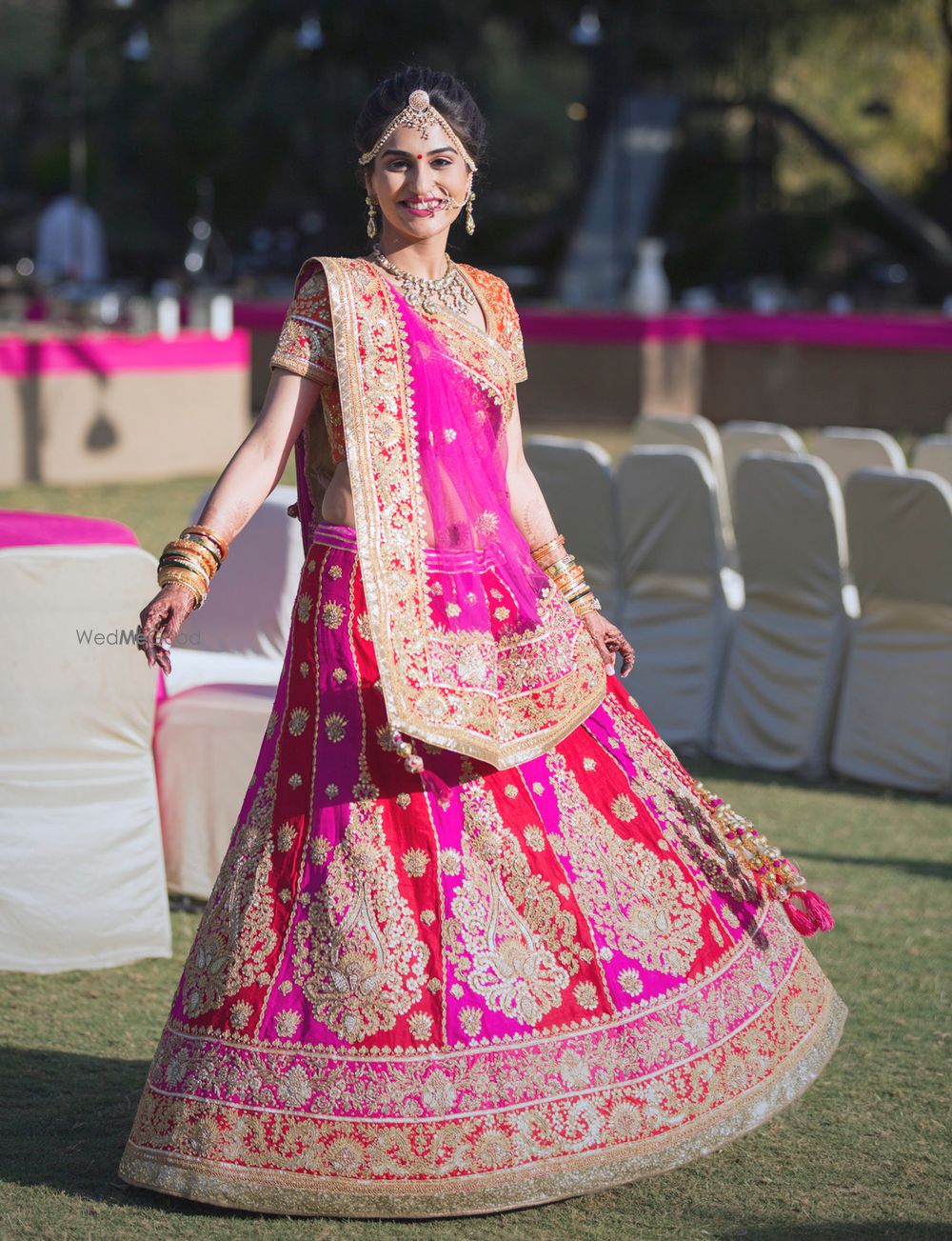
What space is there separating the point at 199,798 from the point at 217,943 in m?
1.52

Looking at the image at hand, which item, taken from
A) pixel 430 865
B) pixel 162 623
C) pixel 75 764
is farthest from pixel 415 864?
pixel 75 764

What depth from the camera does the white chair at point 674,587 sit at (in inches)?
235

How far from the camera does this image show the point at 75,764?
3801 millimetres

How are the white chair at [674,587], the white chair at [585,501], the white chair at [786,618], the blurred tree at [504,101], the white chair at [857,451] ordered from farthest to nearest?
the blurred tree at [504,101], the white chair at [857,451], the white chair at [585,501], the white chair at [674,587], the white chair at [786,618]

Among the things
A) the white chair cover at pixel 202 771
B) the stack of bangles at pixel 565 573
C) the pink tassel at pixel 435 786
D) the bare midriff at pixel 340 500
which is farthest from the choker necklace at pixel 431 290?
the white chair cover at pixel 202 771

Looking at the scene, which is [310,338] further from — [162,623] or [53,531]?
[53,531]

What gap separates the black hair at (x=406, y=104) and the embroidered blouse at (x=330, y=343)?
21 centimetres

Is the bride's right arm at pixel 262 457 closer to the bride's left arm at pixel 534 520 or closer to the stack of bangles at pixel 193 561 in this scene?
the stack of bangles at pixel 193 561

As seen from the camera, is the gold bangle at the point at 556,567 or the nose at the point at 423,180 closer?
the nose at the point at 423,180

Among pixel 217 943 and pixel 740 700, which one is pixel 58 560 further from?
pixel 740 700

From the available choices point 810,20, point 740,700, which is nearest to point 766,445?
point 740,700

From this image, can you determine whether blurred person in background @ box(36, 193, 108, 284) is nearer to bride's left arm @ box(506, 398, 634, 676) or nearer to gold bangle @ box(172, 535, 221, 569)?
bride's left arm @ box(506, 398, 634, 676)

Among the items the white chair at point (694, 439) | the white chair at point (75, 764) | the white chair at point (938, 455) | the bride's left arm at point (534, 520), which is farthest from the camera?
the white chair at point (694, 439)

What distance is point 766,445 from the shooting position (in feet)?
23.6
